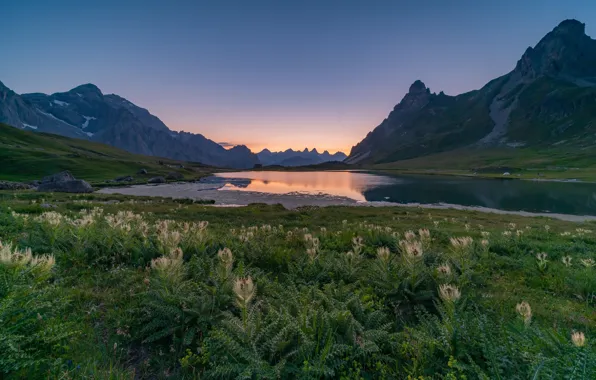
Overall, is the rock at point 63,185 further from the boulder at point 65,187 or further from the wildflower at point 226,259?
the wildflower at point 226,259

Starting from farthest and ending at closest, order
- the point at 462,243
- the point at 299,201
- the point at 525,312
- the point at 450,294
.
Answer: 1. the point at 299,201
2. the point at 462,243
3. the point at 450,294
4. the point at 525,312

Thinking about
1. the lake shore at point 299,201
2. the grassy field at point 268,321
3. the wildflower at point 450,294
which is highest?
the wildflower at point 450,294

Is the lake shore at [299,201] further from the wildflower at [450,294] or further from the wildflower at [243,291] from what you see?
the wildflower at [243,291]

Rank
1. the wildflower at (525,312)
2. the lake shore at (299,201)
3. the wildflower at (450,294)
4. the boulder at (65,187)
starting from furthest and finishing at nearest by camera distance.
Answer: the boulder at (65,187) < the lake shore at (299,201) < the wildflower at (450,294) < the wildflower at (525,312)

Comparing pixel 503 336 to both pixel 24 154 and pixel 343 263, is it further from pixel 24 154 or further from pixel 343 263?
pixel 24 154

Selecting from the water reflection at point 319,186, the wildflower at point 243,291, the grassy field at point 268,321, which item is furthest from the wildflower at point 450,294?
the water reflection at point 319,186

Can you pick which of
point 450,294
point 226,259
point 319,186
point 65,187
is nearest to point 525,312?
point 450,294

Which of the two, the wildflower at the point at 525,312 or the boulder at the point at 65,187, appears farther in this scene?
the boulder at the point at 65,187

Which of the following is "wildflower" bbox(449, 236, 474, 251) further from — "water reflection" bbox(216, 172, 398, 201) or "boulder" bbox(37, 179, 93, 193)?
"boulder" bbox(37, 179, 93, 193)

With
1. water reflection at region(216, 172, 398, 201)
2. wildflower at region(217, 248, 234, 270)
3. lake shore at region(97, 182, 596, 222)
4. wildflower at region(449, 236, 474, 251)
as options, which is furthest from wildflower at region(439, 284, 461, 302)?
water reflection at region(216, 172, 398, 201)

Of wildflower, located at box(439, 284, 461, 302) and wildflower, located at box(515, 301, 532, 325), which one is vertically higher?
wildflower, located at box(439, 284, 461, 302)

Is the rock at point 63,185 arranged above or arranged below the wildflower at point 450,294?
above

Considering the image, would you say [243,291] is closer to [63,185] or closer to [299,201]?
[299,201]

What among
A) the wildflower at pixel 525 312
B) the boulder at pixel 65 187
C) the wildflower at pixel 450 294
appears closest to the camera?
the wildflower at pixel 525 312
